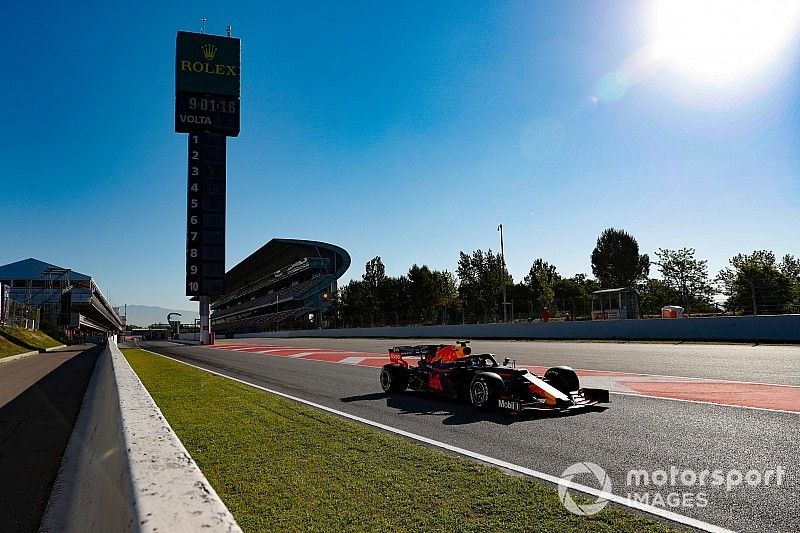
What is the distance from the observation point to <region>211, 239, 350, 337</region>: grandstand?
77.5m

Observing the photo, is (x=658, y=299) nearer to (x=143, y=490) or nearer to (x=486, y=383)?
(x=486, y=383)

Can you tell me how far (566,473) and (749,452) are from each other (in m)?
1.93

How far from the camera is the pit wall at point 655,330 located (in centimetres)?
1973

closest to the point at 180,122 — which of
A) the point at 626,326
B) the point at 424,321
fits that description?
the point at 424,321

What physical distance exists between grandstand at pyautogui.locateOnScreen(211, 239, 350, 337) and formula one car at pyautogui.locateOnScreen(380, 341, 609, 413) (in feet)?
182

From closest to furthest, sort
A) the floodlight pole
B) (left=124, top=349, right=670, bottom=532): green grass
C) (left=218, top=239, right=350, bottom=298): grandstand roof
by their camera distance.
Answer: (left=124, top=349, right=670, bottom=532): green grass < the floodlight pole < (left=218, top=239, right=350, bottom=298): grandstand roof

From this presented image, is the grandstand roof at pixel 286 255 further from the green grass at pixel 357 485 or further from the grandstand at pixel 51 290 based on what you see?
the green grass at pixel 357 485

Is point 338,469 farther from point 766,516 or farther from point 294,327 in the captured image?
point 294,327

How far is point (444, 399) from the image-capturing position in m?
9.00

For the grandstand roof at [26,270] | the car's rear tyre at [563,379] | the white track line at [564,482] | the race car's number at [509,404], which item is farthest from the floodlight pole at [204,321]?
the grandstand roof at [26,270]

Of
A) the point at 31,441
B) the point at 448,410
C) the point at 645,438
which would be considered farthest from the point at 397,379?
the point at 31,441

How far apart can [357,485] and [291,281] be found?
8798 centimetres

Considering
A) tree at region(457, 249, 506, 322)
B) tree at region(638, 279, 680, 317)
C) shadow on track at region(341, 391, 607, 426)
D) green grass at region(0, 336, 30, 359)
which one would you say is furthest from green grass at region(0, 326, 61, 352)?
tree at region(638, 279, 680, 317)

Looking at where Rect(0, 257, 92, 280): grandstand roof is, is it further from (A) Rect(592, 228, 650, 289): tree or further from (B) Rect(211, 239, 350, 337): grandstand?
(A) Rect(592, 228, 650, 289): tree
